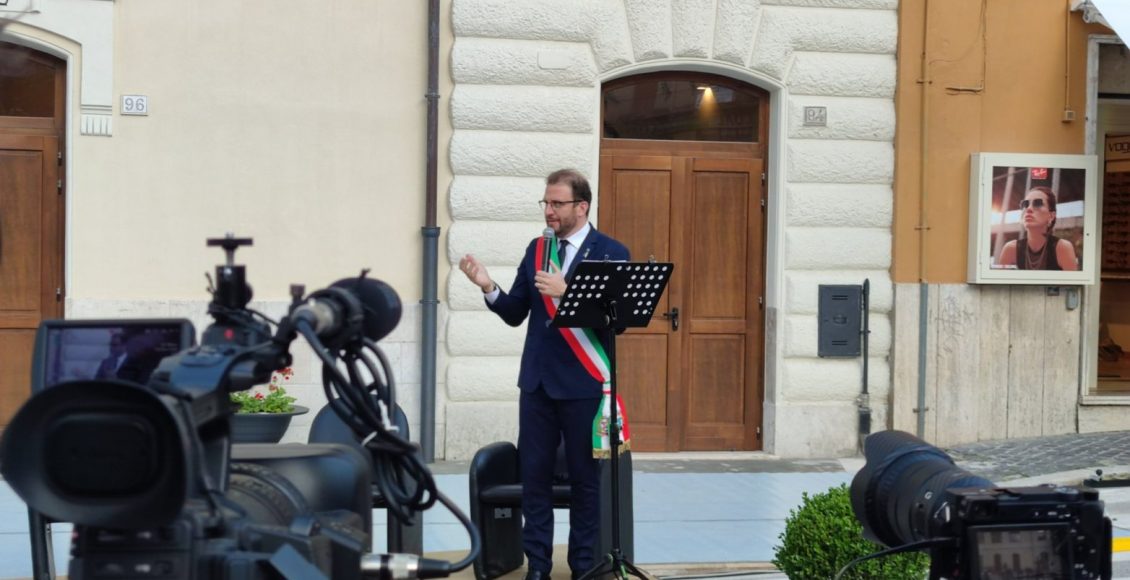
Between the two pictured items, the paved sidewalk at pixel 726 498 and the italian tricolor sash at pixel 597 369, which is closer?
the italian tricolor sash at pixel 597 369

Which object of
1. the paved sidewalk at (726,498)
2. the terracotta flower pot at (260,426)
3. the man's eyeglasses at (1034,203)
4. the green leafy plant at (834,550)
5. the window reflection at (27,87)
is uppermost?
the window reflection at (27,87)

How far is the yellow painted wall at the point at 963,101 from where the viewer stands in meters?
11.0

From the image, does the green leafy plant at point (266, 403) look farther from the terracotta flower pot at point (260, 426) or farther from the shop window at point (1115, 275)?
Answer: the shop window at point (1115, 275)

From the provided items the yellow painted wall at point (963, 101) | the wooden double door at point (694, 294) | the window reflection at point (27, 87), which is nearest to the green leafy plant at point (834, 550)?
the wooden double door at point (694, 294)

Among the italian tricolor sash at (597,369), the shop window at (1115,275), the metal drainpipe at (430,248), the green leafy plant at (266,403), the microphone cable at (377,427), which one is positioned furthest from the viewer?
the shop window at (1115,275)

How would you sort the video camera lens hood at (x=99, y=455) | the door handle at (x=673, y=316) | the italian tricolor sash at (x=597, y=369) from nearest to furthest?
the video camera lens hood at (x=99, y=455)
the italian tricolor sash at (x=597, y=369)
the door handle at (x=673, y=316)

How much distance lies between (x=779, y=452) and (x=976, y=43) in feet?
11.4

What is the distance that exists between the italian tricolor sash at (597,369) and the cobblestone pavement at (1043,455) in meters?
4.32

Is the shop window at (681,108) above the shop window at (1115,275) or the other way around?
above

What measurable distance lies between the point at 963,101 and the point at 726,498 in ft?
12.6

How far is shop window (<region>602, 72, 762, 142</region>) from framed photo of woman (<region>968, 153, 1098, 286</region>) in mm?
1814

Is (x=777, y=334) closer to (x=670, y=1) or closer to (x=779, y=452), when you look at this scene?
(x=779, y=452)

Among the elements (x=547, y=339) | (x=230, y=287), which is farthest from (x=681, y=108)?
(x=230, y=287)

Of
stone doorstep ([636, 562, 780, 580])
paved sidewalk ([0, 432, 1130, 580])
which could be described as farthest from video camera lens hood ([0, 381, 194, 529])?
stone doorstep ([636, 562, 780, 580])
